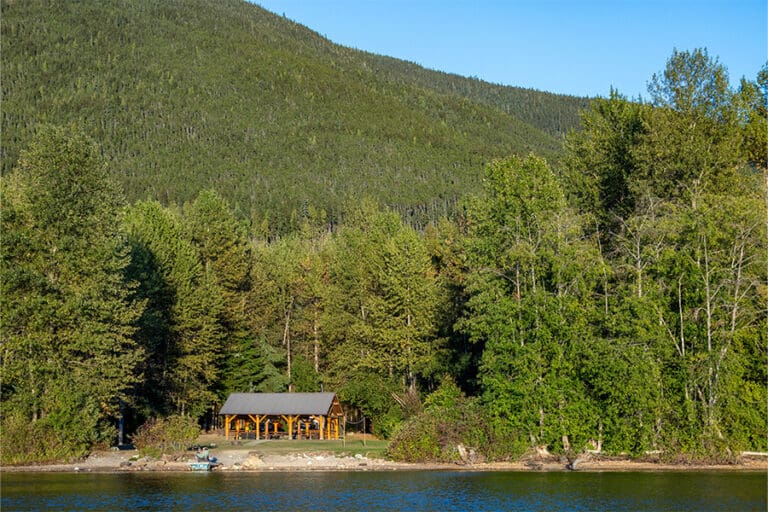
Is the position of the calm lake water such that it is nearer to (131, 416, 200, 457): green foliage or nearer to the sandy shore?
the sandy shore

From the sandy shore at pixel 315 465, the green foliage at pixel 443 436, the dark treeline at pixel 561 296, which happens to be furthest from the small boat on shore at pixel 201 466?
the green foliage at pixel 443 436

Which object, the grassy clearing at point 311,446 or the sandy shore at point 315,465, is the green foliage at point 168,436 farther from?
the grassy clearing at point 311,446

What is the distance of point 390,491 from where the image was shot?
3838 centimetres

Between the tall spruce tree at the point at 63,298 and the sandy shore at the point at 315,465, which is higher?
the tall spruce tree at the point at 63,298

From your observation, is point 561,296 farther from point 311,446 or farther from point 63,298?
point 63,298

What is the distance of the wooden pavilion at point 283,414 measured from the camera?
62656 millimetres

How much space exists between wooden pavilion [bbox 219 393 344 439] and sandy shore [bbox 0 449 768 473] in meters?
9.51

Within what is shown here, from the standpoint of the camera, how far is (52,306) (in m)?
47.6

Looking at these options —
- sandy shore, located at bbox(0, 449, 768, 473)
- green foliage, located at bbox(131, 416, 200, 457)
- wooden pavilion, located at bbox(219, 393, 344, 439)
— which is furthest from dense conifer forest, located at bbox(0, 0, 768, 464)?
wooden pavilion, located at bbox(219, 393, 344, 439)

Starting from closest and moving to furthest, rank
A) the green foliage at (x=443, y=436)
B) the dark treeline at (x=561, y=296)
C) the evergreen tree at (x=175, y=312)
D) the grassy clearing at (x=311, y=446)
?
the dark treeline at (x=561, y=296) → the green foliage at (x=443, y=436) → the grassy clearing at (x=311, y=446) → the evergreen tree at (x=175, y=312)

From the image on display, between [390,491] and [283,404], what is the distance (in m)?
26.1

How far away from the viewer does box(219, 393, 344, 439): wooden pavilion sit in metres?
62.7

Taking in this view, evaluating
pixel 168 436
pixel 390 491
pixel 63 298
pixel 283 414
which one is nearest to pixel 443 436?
pixel 390 491

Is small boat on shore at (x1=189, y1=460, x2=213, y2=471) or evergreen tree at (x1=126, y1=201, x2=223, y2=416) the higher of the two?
evergreen tree at (x1=126, y1=201, x2=223, y2=416)
